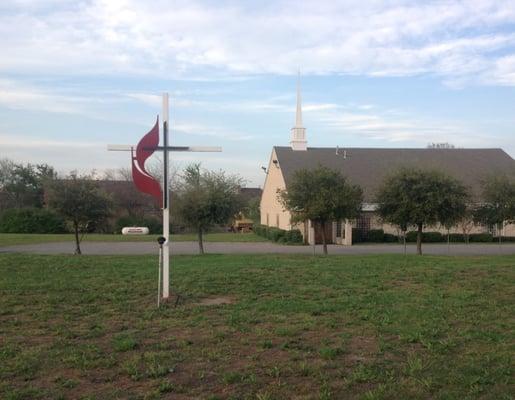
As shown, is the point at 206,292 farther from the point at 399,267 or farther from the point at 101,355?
the point at 399,267

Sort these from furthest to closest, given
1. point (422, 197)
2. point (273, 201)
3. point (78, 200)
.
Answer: point (273, 201), point (78, 200), point (422, 197)

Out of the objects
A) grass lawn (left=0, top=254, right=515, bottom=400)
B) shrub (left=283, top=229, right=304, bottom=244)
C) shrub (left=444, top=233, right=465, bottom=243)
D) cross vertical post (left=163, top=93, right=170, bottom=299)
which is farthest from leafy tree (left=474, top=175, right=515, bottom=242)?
cross vertical post (left=163, top=93, right=170, bottom=299)

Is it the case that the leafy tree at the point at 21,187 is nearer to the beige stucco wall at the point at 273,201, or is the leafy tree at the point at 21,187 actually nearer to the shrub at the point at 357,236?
A: the beige stucco wall at the point at 273,201

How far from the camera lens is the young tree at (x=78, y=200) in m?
21.9

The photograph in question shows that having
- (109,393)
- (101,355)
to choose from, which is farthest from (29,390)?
(101,355)

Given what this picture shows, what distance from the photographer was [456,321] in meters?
7.10

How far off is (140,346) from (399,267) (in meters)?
8.59

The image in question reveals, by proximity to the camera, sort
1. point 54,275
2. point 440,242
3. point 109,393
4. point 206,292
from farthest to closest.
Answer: point 440,242, point 54,275, point 206,292, point 109,393

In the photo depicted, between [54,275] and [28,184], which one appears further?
[28,184]

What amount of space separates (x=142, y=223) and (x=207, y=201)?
85.4 ft

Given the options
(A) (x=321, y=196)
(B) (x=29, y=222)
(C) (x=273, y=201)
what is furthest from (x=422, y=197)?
(B) (x=29, y=222)

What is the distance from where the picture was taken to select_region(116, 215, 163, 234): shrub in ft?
153

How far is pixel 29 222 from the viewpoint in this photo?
152 ft

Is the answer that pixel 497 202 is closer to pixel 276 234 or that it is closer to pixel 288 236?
pixel 288 236
